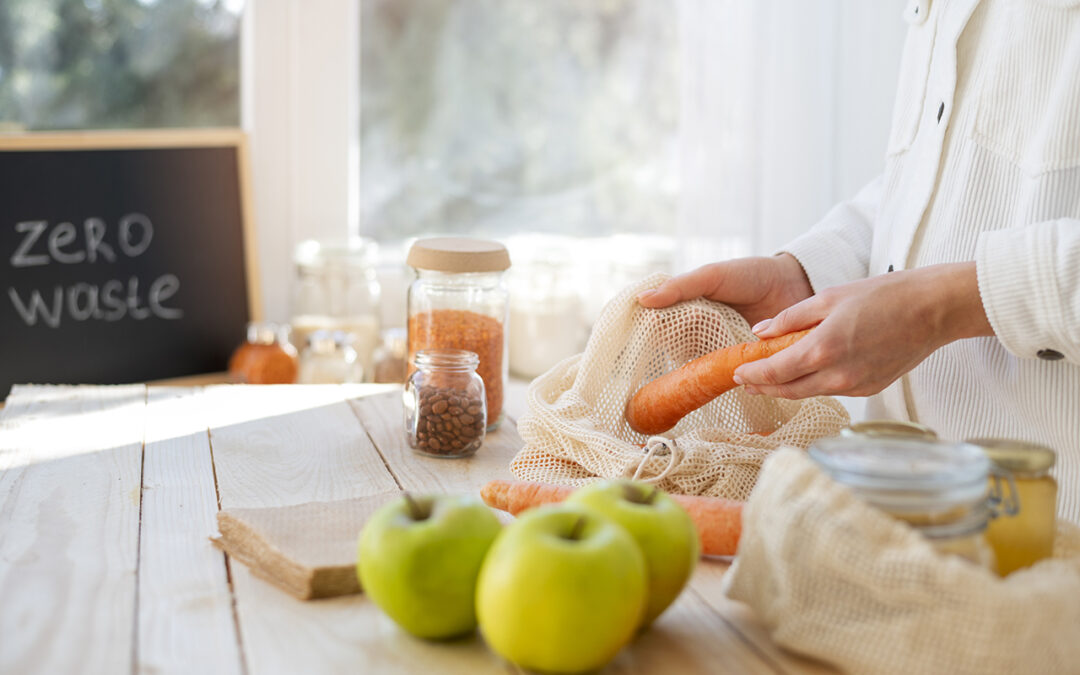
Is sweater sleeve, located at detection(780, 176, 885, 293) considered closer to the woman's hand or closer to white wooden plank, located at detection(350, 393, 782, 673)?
the woman's hand

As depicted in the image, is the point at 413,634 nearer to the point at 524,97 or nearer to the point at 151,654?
the point at 151,654

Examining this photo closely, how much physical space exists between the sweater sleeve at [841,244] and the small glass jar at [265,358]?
101cm

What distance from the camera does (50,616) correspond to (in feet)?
2.59

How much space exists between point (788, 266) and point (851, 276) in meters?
0.11

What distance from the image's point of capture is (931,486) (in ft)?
2.19

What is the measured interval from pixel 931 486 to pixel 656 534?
0.18 meters

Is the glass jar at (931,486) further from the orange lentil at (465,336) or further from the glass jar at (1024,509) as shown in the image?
the orange lentil at (465,336)

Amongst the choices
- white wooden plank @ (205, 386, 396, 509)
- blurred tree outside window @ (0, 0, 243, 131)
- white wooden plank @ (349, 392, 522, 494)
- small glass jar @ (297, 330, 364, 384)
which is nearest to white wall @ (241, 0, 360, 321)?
blurred tree outside window @ (0, 0, 243, 131)

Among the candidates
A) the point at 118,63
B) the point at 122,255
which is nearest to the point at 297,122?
the point at 118,63

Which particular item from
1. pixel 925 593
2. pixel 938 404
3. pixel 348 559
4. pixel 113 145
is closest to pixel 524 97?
pixel 113 145

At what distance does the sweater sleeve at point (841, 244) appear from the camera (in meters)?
1.35

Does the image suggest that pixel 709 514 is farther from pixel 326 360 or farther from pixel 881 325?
pixel 326 360

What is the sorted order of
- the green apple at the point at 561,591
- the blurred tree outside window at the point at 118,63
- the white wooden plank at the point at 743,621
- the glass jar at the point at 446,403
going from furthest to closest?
the blurred tree outside window at the point at 118,63
the glass jar at the point at 446,403
the white wooden plank at the point at 743,621
the green apple at the point at 561,591

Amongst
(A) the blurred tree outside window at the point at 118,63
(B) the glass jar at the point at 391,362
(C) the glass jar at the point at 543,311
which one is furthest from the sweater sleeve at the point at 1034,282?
(A) the blurred tree outside window at the point at 118,63
